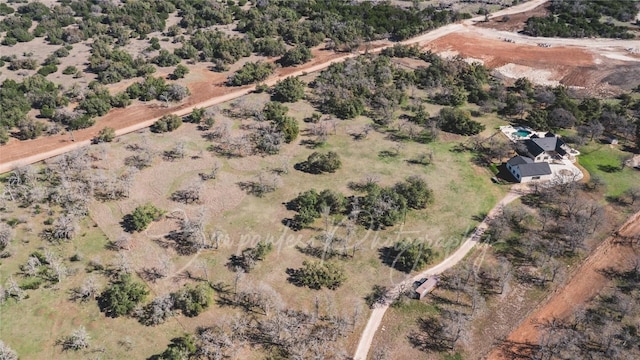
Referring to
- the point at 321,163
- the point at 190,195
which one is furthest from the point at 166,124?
the point at 321,163

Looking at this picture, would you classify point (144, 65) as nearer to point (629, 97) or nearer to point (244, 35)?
point (244, 35)

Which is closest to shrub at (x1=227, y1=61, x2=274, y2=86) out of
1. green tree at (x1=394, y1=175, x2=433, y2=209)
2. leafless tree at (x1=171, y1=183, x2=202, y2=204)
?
leafless tree at (x1=171, y1=183, x2=202, y2=204)

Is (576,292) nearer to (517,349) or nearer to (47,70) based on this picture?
(517,349)

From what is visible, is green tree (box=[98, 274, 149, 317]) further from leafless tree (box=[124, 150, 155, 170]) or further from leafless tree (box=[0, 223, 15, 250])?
leafless tree (box=[124, 150, 155, 170])

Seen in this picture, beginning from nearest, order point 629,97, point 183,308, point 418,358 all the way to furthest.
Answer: point 418,358 → point 183,308 → point 629,97

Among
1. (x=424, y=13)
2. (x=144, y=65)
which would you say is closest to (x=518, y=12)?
(x=424, y=13)

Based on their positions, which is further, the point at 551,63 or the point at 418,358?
the point at 551,63

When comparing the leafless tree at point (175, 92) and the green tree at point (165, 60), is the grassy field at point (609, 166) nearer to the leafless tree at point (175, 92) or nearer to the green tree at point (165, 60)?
the leafless tree at point (175, 92)
